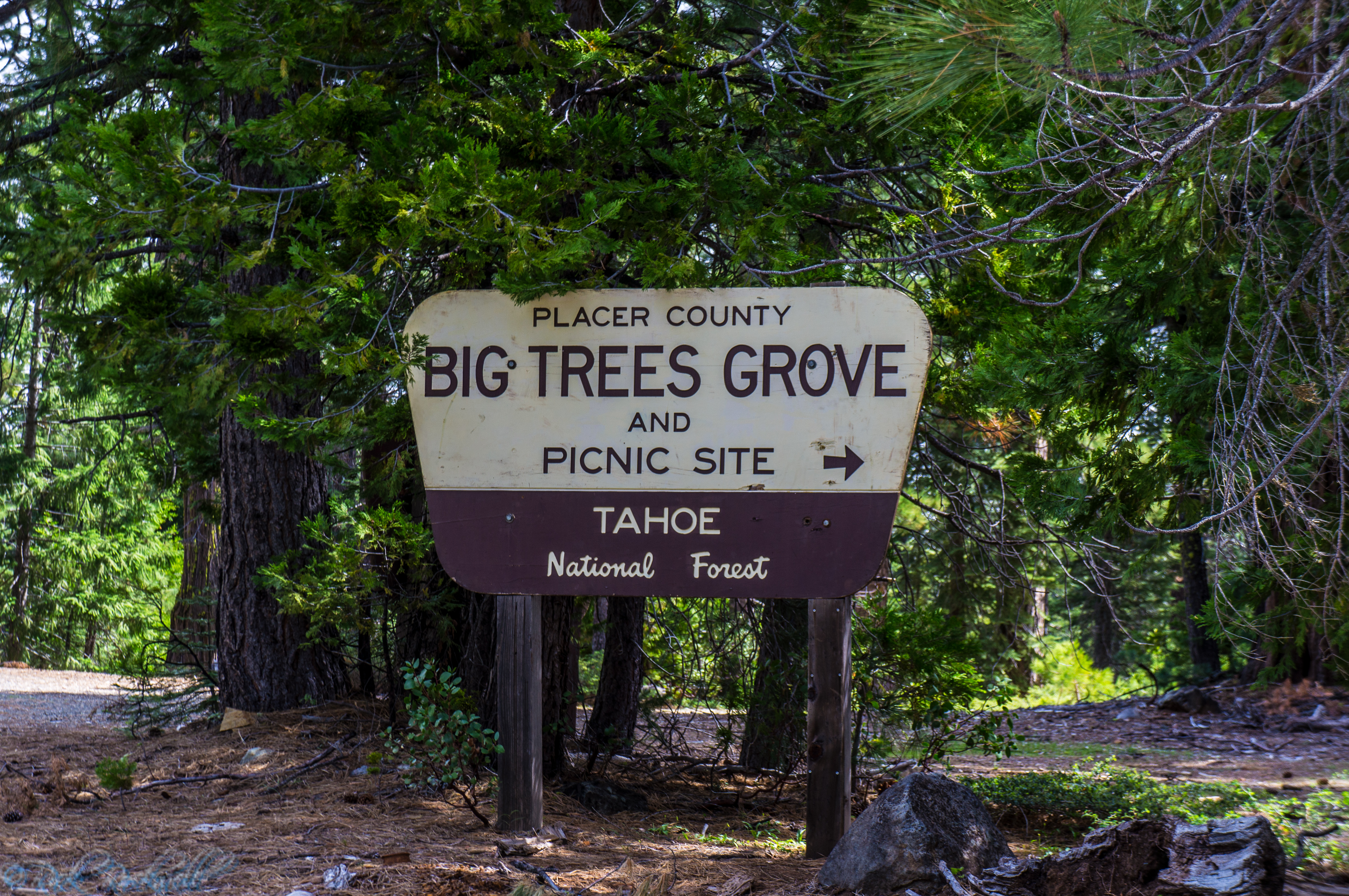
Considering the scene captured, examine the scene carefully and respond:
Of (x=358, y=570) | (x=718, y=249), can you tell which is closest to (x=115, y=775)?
(x=358, y=570)

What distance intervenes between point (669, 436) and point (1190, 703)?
29.6 feet

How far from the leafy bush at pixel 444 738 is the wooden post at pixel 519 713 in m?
0.10

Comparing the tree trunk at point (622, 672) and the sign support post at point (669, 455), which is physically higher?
the sign support post at point (669, 455)

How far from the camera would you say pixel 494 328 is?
4.30m

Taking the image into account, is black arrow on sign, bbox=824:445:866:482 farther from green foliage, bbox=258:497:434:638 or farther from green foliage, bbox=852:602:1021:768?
green foliage, bbox=258:497:434:638

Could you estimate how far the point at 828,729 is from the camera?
13.8 ft

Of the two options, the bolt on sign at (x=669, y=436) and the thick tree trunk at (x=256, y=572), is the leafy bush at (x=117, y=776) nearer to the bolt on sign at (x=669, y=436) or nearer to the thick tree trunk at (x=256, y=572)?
the thick tree trunk at (x=256, y=572)

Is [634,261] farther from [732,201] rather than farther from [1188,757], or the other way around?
[1188,757]

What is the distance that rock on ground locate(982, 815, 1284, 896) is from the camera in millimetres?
3014

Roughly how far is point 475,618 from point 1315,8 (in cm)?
469

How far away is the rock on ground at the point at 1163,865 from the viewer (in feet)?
9.89

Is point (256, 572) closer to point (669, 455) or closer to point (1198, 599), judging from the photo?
point (669, 455)

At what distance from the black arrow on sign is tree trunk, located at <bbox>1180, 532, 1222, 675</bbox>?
8256mm

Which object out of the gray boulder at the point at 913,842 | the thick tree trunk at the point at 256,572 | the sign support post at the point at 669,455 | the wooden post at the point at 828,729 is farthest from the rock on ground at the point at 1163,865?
the thick tree trunk at the point at 256,572
